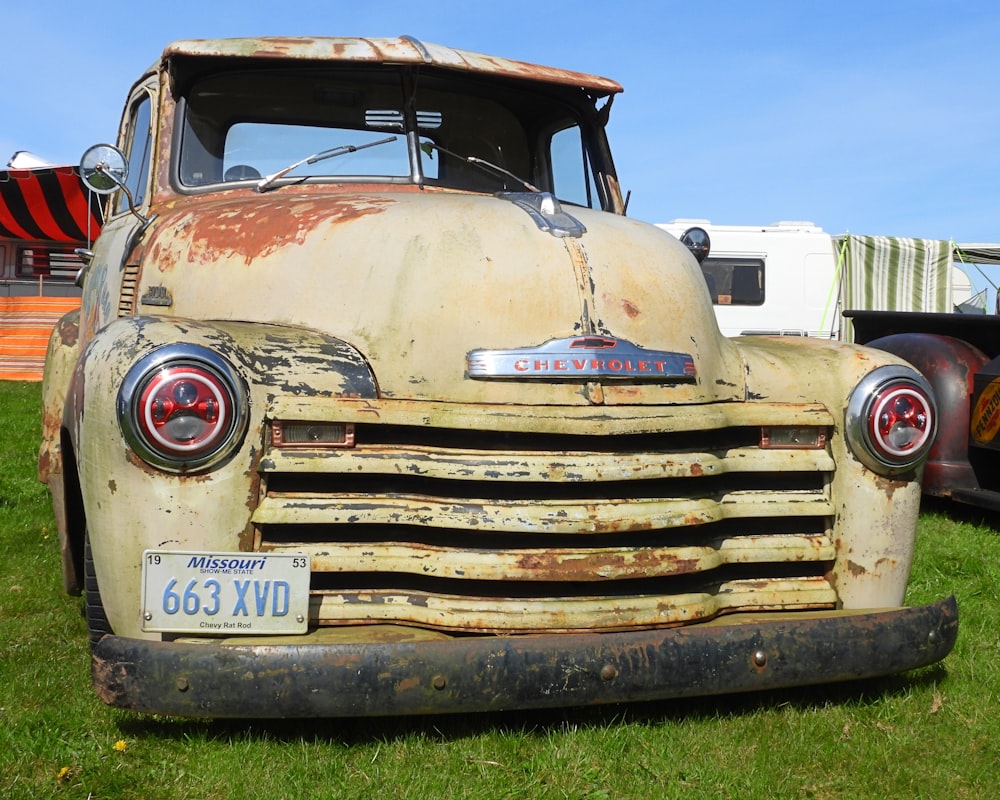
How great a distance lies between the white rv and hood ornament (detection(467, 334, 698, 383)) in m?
11.2

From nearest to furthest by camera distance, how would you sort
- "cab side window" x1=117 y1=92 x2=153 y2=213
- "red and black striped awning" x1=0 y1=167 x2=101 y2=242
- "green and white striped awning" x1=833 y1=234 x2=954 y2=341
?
"cab side window" x1=117 y1=92 x2=153 y2=213 < "green and white striped awning" x1=833 y1=234 x2=954 y2=341 < "red and black striped awning" x1=0 y1=167 x2=101 y2=242

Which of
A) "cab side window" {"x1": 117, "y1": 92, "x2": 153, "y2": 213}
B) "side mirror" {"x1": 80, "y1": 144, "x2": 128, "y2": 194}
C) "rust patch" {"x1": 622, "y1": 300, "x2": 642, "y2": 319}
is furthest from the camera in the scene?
"cab side window" {"x1": 117, "y1": 92, "x2": 153, "y2": 213}

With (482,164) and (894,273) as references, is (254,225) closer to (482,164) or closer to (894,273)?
(482,164)

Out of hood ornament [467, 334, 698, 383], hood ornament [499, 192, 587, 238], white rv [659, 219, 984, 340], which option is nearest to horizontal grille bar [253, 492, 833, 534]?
hood ornament [467, 334, 698, 383]

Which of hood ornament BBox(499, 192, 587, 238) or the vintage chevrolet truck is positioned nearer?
the vintage chevrolet truck

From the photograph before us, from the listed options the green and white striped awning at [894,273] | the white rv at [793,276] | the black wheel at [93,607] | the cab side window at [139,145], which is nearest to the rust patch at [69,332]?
the cab side window at [139,145]

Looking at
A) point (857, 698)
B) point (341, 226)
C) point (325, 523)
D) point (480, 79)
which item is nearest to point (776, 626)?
point (857, 698)

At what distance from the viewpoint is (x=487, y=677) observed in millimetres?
2611

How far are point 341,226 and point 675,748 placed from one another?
6.10 feet

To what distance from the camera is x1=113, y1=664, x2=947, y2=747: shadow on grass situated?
2.91 m

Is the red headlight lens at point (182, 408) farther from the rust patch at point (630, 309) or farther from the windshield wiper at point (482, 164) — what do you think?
the windshield wiper at point (482, 164)

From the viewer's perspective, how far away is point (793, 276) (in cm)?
1439

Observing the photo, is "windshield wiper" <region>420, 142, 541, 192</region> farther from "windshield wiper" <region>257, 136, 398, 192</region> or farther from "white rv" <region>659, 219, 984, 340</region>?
"white rv" <region>659, 219, 984, 340</region>

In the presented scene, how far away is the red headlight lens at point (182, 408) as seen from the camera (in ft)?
8.65
